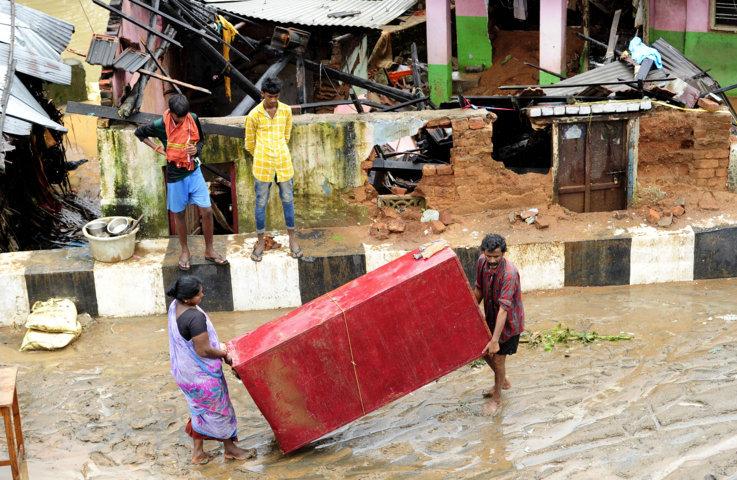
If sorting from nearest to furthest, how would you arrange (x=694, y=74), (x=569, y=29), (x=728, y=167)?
(x=728, y=167) → (x=694, y=74) → (x=569, y=29)

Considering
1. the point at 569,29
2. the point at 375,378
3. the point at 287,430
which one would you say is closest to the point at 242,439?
the point at 287,430

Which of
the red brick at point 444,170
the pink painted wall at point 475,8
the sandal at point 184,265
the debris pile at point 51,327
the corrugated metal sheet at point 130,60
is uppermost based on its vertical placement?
the pink painted wall at point 475,8

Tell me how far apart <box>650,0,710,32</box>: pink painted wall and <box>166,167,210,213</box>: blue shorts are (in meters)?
9.37

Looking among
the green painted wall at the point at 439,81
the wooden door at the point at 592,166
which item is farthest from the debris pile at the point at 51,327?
the green painted wall at the point at 439,81

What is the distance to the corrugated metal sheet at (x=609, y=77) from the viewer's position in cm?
1061

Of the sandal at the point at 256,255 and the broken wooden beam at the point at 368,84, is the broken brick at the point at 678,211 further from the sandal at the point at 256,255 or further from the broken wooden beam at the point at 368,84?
the sandal at the point at 256,255

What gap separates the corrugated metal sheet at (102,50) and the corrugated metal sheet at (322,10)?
4.72 meters

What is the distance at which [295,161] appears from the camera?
31.5 ft

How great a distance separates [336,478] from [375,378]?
700mm

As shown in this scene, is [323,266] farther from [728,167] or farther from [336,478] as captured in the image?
[728,167]

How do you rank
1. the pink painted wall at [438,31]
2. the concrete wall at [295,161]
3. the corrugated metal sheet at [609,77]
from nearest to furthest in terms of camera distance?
the concrete wall at [295,161]
the corrugated metal sheet at [609,77]
the pink painted wall at [438,31]

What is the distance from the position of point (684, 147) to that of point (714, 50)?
5.76 meters

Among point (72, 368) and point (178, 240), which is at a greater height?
point (178, 240)

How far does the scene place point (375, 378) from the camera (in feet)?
21.0
